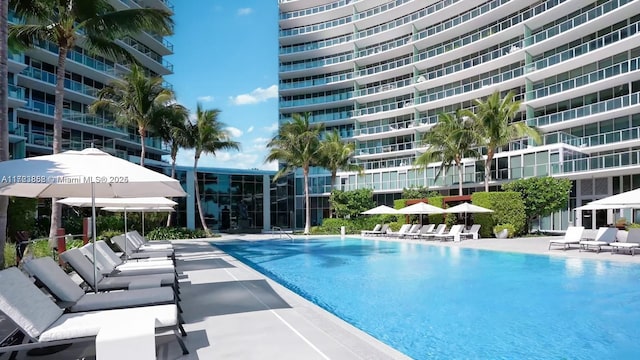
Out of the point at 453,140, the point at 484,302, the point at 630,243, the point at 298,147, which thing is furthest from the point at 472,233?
the point at 484,302

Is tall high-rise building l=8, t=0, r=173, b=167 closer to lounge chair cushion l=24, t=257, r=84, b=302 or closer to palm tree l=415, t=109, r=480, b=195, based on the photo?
palm tree l=415, t=109, r=480, b=195

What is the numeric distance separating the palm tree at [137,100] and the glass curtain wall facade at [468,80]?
23.6 meters

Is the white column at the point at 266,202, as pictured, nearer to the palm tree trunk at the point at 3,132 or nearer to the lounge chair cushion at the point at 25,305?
the palm tree trunk at the point at 3,132

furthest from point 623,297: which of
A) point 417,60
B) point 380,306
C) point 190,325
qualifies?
point 417,60

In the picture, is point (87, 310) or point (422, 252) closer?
point (87, 310)

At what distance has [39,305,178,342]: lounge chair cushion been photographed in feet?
13.8

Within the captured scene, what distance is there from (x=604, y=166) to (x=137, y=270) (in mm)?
28710

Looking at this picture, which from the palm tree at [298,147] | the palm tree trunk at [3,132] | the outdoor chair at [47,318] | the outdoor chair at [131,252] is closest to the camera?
the outdoor chair at [47,318]

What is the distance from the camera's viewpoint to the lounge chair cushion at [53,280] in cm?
533

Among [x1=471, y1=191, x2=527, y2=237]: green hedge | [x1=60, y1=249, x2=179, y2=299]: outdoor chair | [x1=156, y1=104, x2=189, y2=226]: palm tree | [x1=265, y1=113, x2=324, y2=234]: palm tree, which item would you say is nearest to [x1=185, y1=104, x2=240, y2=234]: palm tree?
[x1=156, y1=104, x2=189, y2=226]: palm tree

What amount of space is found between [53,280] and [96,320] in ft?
4.33

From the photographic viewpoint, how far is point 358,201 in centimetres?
3600

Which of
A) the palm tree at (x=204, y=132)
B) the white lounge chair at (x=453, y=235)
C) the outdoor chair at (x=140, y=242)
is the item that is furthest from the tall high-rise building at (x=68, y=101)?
the white lounge chair at (x=453, y=235)

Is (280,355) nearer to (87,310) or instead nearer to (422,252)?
(87,310)
